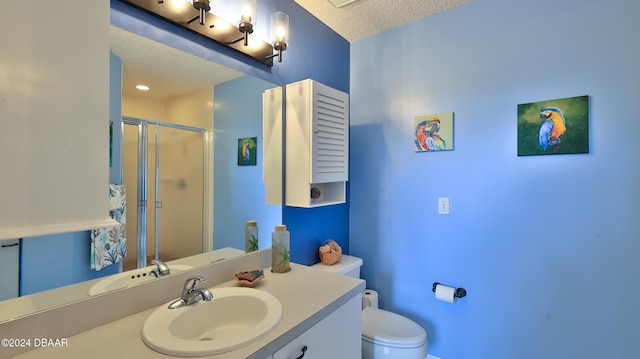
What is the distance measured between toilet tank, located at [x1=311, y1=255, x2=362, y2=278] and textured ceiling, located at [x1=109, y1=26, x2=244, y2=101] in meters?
1.26

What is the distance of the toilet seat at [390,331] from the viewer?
136cm

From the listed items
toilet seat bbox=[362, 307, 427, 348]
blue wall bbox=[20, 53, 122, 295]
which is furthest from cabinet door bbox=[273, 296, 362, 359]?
blue wall bbox=[20, 53, 122, 295]

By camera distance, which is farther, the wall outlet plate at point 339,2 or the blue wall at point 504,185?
the wall outlet plate at point 339,2

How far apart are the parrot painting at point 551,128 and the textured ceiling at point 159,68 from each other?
1.67m

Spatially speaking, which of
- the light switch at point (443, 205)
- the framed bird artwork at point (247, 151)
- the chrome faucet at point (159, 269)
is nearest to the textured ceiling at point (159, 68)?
the framed bird artwork at point (247, 151)

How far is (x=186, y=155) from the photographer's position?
3.69 ft

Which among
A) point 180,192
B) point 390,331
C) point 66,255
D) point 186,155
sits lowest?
point 390,331

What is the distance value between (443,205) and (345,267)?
76 cm

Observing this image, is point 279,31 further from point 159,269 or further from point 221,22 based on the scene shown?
point 159,269

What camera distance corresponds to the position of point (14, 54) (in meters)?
0.64

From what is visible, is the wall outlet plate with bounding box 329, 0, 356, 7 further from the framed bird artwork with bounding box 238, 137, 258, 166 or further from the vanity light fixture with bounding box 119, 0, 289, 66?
the framed bird artwork with bounding box 238, 137, 258, 166

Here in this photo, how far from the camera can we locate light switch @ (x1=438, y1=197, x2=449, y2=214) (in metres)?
1.72

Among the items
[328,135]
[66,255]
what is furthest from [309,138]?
[66,255]

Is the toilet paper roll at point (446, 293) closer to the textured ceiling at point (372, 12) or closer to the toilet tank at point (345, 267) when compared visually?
the toilet tank at point (345, 267)
